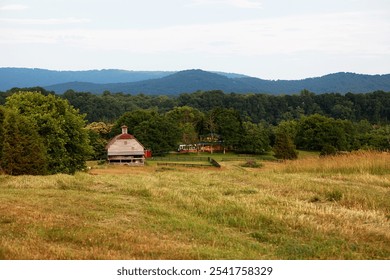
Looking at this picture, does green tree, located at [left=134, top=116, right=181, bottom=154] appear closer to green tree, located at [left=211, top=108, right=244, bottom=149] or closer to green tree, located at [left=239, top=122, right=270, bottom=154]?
green tree, located at [left=211, top=108, right=244, bottom=149]

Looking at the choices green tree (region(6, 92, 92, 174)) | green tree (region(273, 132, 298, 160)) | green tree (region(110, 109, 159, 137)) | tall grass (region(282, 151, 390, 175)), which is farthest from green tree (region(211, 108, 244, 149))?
tall grass (region(282, 151, 390, 175))

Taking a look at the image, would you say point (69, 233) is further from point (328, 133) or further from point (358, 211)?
point (328, 133)

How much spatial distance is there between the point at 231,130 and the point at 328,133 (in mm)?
23305

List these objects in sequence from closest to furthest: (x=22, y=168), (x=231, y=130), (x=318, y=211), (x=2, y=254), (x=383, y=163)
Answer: (x=2, y=254) < (x=318, y=211) < (x=383, y=163) < (x=22, y=168) < (x=231, y=130)

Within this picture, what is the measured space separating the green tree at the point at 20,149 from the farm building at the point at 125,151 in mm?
35276

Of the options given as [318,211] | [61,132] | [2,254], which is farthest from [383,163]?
[61,132]

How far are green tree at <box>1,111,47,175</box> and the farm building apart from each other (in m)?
35.3

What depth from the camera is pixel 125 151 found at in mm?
79625

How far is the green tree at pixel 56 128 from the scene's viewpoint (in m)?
48.2

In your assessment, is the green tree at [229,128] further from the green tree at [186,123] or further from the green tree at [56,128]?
the green tree at [56,128]

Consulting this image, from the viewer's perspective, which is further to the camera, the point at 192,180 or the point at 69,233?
the point at 192,180

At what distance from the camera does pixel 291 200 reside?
15.6 metres

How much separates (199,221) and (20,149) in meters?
32.2

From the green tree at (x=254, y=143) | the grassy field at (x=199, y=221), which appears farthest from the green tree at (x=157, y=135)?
the grassy field at (x=199, y=221)
